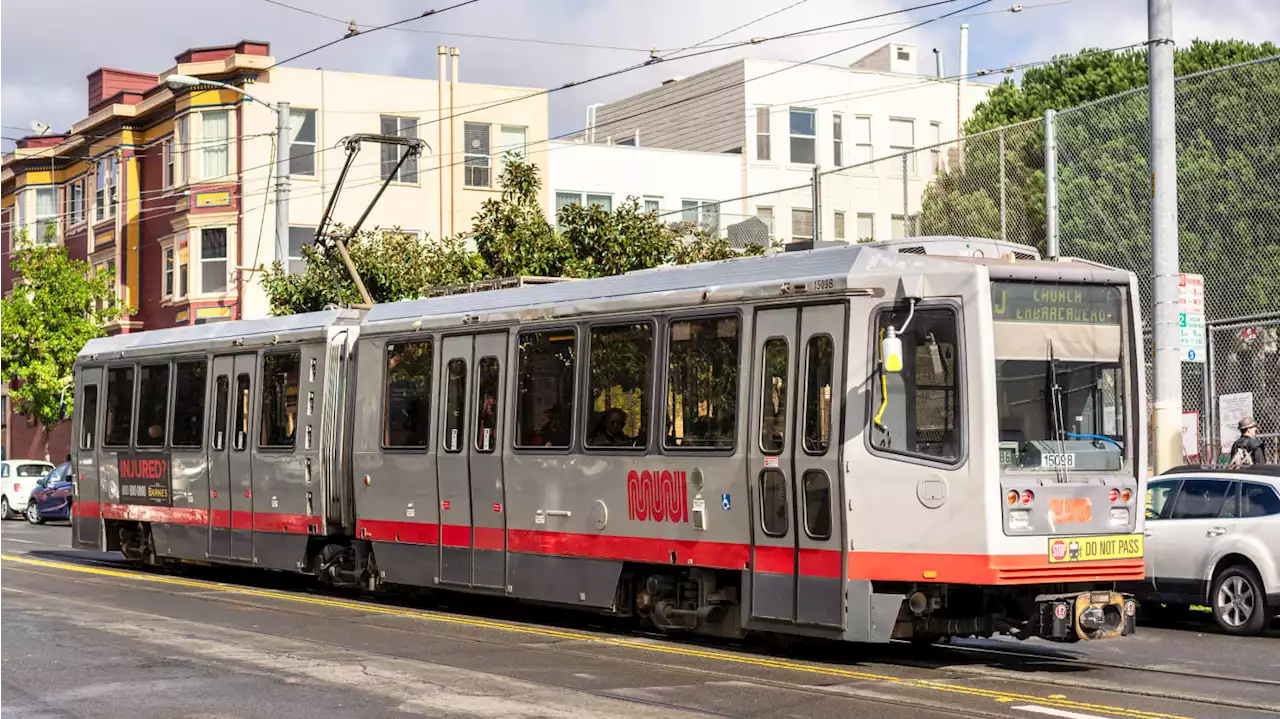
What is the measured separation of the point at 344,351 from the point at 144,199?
30975mm

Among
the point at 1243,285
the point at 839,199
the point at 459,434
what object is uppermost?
the point at 839,199

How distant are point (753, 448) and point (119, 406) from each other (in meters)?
13.1

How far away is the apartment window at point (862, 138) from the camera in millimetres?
51000

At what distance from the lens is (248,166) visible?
4384 centimetres

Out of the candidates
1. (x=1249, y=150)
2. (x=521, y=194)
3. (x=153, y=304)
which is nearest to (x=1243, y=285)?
(x=1249, y=150)

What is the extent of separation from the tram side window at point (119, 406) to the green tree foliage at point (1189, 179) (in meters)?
12.6

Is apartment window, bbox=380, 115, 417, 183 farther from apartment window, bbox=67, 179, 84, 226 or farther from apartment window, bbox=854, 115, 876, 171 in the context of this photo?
apartment window, bbox=854, 115, 876, 171

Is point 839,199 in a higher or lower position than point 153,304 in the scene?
higher

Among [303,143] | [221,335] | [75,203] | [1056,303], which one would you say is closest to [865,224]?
[303,143]

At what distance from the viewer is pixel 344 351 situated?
1927 cm

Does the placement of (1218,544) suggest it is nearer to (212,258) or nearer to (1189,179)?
(1189,179)

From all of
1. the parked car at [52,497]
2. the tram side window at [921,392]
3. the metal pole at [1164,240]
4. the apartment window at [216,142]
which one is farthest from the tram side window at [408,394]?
the apartment window at [216,142]

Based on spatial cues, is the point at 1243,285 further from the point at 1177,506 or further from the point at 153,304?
the point at 153,304

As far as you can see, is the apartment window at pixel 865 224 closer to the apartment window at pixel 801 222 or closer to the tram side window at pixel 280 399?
the apartment window at pixel 801 222
